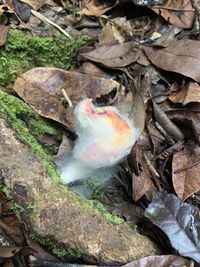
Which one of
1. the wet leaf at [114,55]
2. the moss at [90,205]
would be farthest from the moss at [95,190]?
the wet leaf at [114,55]

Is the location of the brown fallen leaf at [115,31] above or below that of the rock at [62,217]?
above

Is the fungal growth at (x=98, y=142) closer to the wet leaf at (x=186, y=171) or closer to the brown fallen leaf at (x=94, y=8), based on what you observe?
the wet leaf at (x=186, y=171)

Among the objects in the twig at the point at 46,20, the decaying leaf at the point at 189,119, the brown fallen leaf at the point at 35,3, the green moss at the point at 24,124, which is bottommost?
the decaying leaf at the point at 189,119

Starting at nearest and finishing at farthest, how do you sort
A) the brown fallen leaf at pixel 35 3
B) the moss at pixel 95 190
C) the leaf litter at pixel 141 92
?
the leaf litter at pixel 141 92 < the moss at pixel 95 190 < the brown fallen leaf at pixel 35 3

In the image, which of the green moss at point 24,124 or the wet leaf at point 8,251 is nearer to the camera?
the wet leaf at point 8,251

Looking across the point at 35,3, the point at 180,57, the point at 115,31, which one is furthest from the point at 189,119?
the point at 35,3

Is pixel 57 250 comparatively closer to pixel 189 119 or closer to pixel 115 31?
pixel 189 119

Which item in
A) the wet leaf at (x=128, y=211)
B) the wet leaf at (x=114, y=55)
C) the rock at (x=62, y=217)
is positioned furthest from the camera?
the wet leaf at (x=114, y=55)

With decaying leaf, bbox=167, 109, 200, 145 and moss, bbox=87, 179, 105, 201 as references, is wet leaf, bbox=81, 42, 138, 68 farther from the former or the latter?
moss, bbox=87, 179, 105, 201
